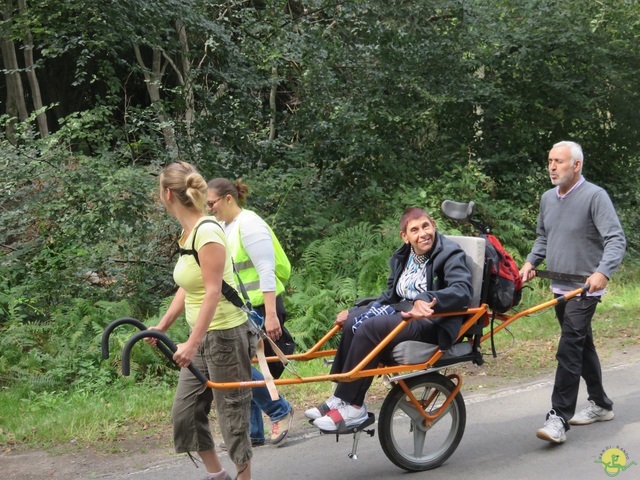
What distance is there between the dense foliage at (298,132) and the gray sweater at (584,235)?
157 inches

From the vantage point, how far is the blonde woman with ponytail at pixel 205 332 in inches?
171

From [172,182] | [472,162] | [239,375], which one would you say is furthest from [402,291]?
[472,162]

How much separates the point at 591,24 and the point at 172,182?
11.3m

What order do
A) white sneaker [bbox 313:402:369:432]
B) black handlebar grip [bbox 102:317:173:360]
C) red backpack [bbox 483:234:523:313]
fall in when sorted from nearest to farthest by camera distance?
black handlebar grip [bbox 102:317:173:360], white sneaker [bbox 313:402:369:432], red backpack [bbox 483:234:523:313]

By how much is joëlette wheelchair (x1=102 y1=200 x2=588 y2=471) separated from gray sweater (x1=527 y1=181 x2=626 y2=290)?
287mm

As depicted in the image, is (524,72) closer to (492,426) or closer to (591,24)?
(591,24)

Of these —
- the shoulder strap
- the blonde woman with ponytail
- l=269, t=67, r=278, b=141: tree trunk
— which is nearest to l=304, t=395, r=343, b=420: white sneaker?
the blonde woman with ponytail

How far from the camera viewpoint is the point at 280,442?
606 cm

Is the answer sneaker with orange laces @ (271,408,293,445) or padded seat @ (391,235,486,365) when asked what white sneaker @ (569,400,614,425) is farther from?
sneaker with orange laces @ (271,408,293,445)

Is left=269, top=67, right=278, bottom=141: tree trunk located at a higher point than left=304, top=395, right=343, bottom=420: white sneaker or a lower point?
higher

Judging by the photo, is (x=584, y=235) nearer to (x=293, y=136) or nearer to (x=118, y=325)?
(x=118, y=325)

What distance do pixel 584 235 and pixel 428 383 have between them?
66.1 inches

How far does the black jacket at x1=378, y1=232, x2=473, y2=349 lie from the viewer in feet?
16.4
